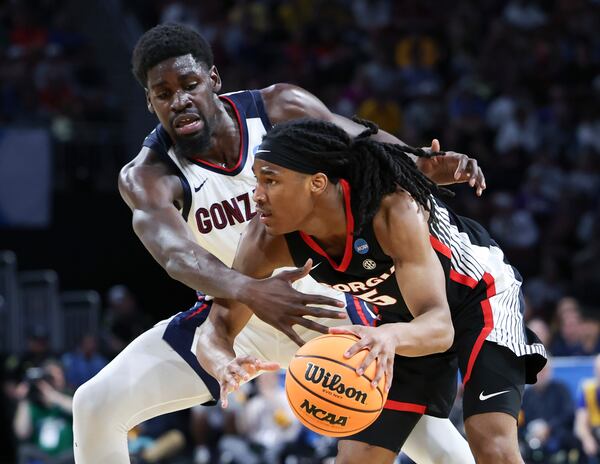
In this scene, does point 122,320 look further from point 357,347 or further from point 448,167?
point 357,347

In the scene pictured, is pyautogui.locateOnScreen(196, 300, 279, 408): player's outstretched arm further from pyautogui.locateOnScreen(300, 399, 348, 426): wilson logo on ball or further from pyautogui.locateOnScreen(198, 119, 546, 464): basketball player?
pyautogui.locateOnScreen(300, 399, 348, 426): wilson logo on ball

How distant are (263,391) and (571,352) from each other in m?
2.84

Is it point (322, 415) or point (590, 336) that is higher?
point (322, 415)

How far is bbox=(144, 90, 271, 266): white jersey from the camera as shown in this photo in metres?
4.98

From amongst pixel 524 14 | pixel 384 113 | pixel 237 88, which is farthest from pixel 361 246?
pixel 524 14

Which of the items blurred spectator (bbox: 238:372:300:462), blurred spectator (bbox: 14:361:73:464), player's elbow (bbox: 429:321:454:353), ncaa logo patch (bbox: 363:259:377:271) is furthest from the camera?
blurred spectator (bbox: 14:361:73:464)

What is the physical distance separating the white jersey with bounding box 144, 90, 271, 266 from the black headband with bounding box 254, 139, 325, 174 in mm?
923

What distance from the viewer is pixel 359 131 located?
16.1ft

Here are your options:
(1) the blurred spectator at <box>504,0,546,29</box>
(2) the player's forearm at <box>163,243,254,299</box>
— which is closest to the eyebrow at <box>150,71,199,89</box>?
(2) the player's forearm at <box>163,243,254,299</box>

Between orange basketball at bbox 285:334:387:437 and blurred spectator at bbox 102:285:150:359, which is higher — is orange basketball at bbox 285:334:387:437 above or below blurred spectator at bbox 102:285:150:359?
above

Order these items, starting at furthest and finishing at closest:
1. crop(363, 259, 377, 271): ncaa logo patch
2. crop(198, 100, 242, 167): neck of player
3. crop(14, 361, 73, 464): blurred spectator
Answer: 1. crop(14, 361, 73, 464): blurred spectator
2. crop(198, 100, 242, 167): neck of player
3. crop(363, 259, 377, 271): ncaa logo patch

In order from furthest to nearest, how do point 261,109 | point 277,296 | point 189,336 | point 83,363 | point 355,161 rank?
point 83,363
point 261,109
point 189,336
point 355,161
point 277,296

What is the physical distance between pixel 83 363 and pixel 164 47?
21.6ft

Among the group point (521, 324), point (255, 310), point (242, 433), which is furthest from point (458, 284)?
point (242, 433)
